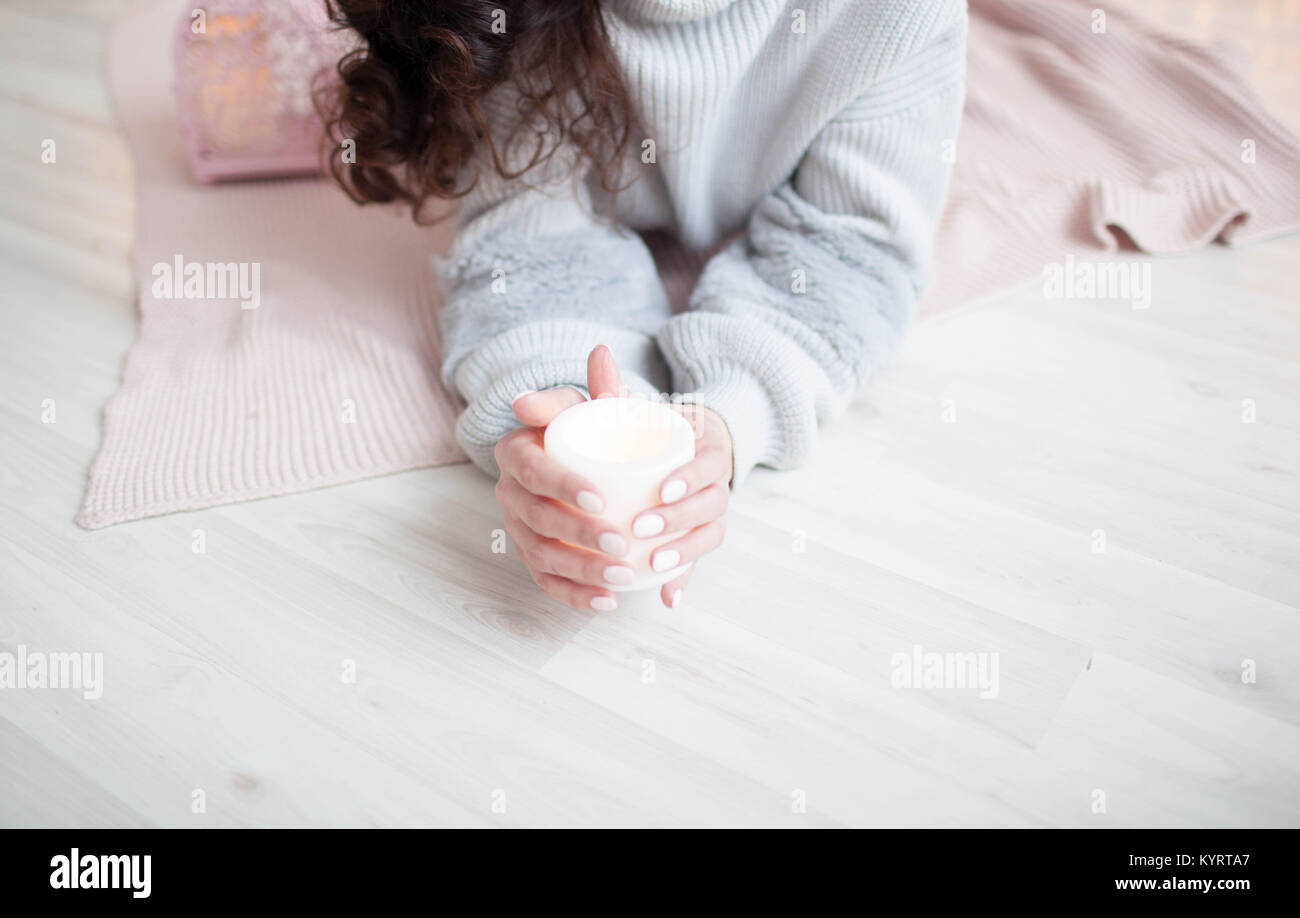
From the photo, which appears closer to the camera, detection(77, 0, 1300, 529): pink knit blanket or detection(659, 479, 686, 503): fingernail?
detection(659, 479, 686, 503): fingernail

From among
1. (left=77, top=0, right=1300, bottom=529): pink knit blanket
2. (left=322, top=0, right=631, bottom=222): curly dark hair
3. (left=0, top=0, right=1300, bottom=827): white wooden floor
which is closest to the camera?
(left=0, top=0, right=1300, bottom=827): white wooden floor

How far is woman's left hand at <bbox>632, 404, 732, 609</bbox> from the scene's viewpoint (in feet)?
1.98

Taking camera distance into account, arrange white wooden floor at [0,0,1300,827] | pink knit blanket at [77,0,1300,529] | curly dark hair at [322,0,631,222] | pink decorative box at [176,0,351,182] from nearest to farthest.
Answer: white wooden floor at [0,0,1300,827]
curly dark hair at [322,0,631,222]
pink knit blanket at [77,0,1300,529]
pink decorative box at [176,0,351,182]

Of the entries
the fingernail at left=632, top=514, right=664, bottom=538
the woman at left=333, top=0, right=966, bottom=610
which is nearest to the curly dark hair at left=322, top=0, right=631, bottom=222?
the woman at left=333, top=0, right=966, bottom=610

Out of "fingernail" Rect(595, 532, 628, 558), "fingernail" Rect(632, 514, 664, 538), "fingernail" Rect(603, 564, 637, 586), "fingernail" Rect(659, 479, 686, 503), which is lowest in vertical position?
"fingernail" Rect(603, 564, 637, 586)

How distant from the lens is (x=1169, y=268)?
3.49 feet

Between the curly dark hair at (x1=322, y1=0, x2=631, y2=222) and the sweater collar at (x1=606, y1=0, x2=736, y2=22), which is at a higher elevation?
the sweater collar at (x1=606, y1=0, x2=736, y2=22)

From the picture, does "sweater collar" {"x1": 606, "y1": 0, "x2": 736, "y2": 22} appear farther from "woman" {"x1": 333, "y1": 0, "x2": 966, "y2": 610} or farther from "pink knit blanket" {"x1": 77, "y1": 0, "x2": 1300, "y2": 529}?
"pink knit blanket" {"x1": 77, "y1": 0, "x2": 1300, "y2": 529}

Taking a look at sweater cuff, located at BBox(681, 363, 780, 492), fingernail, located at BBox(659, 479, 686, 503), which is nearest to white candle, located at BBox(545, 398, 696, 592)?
fingernail, located at BBox(659, 479, 686, 503)

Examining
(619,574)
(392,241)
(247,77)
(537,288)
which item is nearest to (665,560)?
(619,574)

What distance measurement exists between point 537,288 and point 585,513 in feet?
0.92

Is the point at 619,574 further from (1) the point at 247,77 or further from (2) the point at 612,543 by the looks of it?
(1) the point at 247,77

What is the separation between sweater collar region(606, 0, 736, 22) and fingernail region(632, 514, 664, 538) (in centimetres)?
37

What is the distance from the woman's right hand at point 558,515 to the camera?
0.60m
